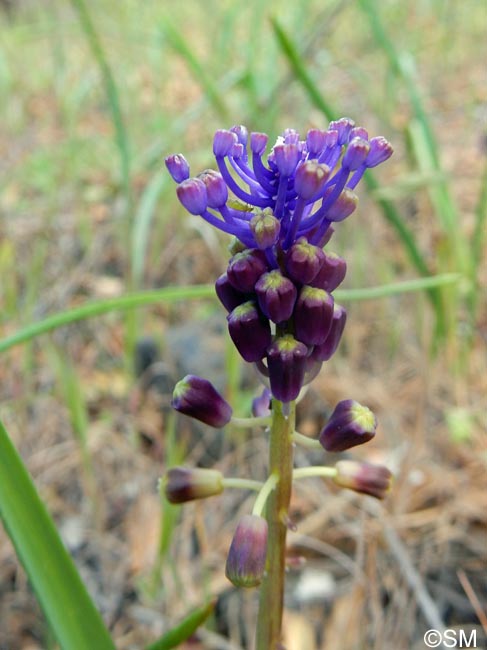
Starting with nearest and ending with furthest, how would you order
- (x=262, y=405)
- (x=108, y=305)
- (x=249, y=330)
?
(x=249, y=330) < (x=262, y=405) < (x=108, y=305)

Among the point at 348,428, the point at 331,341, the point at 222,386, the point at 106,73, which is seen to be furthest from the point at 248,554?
the point at 106,73

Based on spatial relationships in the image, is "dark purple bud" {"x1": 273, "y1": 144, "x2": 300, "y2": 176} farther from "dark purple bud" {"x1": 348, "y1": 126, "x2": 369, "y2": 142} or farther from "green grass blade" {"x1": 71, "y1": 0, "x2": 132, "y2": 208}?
"green grass blade" {"x1": 71, "y1": 0, "x2": 132, "y2": 208}

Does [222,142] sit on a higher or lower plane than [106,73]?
lower

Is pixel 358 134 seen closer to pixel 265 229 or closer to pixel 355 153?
pixel 355 153

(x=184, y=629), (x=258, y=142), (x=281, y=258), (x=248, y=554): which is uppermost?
(x=258, y=142)

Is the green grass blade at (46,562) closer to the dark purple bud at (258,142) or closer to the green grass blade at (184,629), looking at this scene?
the green grass blade at (184,629)

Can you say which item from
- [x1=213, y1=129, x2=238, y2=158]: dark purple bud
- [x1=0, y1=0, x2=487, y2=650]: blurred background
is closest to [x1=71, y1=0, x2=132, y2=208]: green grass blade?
[x1=0, y1=0, x2=487, y2=650]: blurred background

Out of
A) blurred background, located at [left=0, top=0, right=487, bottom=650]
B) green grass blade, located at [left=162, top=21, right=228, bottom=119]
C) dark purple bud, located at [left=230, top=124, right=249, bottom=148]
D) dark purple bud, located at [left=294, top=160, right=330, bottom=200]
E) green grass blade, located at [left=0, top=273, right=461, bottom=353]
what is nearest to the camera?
dark purple bud, located at [left=294, top=160, right=330, bottom=200]

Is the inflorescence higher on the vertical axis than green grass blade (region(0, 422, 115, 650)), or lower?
higher

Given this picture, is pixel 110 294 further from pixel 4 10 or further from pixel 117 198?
pixel 4 10
